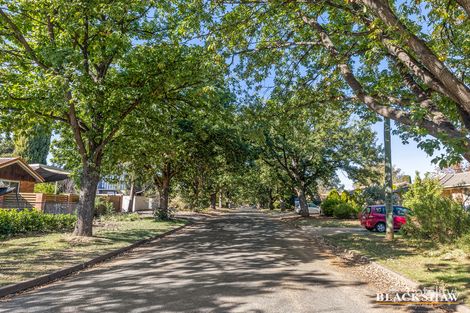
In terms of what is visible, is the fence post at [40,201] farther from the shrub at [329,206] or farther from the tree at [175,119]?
the shrub at [329,206]

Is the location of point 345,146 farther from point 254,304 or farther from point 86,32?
point 254,304

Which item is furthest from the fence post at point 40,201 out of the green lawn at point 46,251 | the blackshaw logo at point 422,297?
the blackshaw logo at point 422,297

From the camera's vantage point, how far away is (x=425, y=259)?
9.09 metres

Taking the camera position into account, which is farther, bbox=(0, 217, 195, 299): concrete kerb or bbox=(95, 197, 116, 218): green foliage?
bbox=(95, 197, 116, 218): green foliage

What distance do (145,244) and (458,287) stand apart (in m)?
10.5

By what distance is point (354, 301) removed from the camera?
562 centimetres

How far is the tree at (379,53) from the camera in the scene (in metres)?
6.30

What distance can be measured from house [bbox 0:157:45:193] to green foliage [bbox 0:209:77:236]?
36.0ft

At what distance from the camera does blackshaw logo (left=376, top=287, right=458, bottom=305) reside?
18.1 ft

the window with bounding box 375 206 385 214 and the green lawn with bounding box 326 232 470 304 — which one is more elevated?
the window with bounding box 375 206 385 214

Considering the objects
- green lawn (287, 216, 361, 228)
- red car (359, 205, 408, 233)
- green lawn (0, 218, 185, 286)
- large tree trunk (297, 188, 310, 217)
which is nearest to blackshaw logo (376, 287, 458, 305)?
green lawn (0, 218, 185, 286)

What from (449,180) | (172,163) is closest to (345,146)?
(172,163)

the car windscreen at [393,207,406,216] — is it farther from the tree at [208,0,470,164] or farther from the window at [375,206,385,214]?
the tree at [208,0,470,164]

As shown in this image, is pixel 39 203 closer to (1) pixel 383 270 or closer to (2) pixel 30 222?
(2) pixel 30 222
